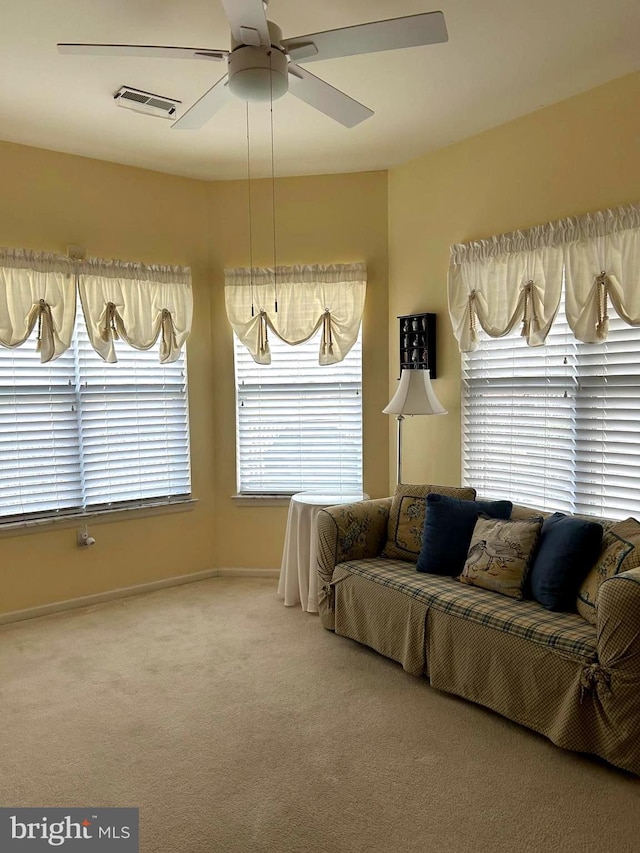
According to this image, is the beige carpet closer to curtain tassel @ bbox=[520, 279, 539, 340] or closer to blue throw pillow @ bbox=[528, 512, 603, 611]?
blue throw pillow @ bbox=[528, 512, 603, 611]

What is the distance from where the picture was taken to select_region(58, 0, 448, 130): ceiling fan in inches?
80.9

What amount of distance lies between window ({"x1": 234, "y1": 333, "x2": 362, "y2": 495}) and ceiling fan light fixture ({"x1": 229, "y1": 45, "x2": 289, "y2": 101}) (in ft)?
7.50

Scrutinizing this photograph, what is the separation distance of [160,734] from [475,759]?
1.31 meters

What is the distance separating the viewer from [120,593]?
170 inches

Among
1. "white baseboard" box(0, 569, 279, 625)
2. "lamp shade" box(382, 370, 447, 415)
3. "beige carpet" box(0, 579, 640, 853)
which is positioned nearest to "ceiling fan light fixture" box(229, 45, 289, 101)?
"lamp shade" box(382, 370, 447, 415)

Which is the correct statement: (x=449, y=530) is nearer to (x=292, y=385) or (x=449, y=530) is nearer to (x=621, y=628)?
(x=621, y=628)

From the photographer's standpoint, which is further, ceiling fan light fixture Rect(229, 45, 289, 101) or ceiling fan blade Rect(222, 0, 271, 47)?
ceiling fan light fixture Rect(229, 45, 289, 101)

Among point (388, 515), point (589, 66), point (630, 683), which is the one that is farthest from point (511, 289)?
point (630, 683)

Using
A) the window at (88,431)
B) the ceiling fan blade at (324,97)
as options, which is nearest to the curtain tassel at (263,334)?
the window at (88,431)

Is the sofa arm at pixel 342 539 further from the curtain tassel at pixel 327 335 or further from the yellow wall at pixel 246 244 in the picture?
the curtain tassel at pixel 327 335

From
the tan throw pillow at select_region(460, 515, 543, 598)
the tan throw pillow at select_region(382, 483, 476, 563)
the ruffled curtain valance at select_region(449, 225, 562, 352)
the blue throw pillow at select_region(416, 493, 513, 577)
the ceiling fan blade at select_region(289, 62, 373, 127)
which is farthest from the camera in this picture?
the tan throw pillow at select_region(382, 483, 476, 563)

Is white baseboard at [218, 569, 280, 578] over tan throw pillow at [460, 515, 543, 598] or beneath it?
beneath

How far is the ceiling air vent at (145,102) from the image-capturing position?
3178mm

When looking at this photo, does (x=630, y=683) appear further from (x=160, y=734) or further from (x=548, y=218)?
(x=548, y=218)
